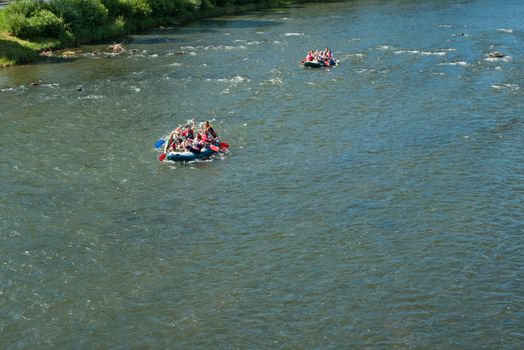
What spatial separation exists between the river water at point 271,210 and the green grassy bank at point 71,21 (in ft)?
28.6

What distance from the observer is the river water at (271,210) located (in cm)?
2262

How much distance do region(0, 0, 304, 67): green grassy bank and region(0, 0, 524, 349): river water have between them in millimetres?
8724

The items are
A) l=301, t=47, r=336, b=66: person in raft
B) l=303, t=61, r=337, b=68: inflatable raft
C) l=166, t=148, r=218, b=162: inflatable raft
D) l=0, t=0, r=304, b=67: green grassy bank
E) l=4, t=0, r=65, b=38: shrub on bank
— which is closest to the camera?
l=166, t=148, r=218, b=162: inflatable raft

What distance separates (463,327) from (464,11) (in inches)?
2821

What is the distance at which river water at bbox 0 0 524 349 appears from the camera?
891 inches

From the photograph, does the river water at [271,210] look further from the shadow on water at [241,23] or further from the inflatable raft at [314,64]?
the shadow on water at [241,23]

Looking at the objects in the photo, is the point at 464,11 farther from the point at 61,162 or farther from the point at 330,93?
the point at 61,162

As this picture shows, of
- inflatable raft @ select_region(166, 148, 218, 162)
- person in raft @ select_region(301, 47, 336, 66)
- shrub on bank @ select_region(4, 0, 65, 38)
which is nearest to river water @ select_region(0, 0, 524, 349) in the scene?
inflatable raft @ select_region(166, 148, 218, 162)

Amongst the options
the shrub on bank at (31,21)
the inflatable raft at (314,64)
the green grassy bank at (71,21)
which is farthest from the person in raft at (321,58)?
the shrub on bank at (31,21)

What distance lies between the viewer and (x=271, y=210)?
30797 millimetres

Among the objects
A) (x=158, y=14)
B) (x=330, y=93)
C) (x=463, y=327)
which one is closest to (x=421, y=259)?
(x=463, y=327)

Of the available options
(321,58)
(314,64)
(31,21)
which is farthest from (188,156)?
(31,21)

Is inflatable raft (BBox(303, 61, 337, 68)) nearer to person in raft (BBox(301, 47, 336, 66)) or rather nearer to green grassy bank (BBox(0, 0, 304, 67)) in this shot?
person in raft (BBox(301, 47, 336, 66))

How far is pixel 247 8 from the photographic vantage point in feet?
321
